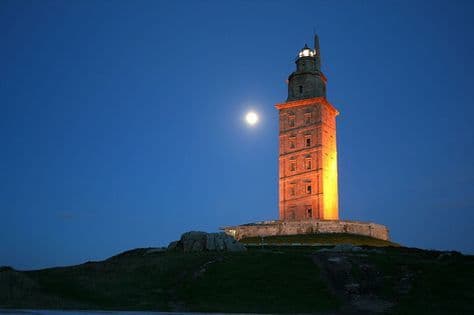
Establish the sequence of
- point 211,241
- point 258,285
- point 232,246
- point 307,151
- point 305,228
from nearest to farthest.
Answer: point 258,285 → point 232,246 → point 211,241 → point 305,228 → point 307,151

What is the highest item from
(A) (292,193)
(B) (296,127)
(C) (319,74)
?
(C) (319,74)

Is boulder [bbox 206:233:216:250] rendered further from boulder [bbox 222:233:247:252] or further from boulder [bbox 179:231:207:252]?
boulder [bbox 222:233:247:252]

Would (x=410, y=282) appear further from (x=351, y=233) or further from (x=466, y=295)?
(x=351, y=233)

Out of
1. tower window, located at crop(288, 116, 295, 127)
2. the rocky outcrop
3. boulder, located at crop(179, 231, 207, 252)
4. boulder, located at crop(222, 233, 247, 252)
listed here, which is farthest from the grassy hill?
tower window, located at crop(288, 116, 295, 127)

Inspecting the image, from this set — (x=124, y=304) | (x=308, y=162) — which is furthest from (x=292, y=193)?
(x=124, y=304)

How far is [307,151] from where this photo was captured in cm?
7862

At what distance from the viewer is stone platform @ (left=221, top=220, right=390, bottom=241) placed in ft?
227

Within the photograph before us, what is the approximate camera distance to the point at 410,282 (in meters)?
38.7

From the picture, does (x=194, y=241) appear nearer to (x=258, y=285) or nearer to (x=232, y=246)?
(x=232, y=246)

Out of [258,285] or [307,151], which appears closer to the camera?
[258,285]

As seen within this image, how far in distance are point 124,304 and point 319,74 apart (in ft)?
185

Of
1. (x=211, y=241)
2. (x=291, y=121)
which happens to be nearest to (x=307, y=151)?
(x=291, y=121)

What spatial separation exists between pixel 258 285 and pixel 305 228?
105 feet

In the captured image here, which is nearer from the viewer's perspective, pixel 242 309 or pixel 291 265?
pixel 242 309
